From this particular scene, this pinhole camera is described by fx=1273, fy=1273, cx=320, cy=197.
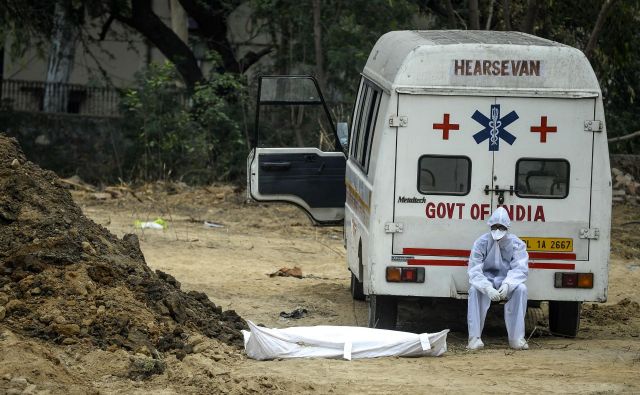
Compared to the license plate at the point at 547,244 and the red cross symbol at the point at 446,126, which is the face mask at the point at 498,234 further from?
the red cross symbol at the point at 446,126

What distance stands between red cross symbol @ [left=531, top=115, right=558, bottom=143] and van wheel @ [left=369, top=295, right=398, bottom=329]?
1818mm

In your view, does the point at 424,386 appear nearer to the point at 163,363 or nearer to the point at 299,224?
the point at 163,363

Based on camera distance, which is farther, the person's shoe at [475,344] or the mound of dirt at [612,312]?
the mound of dirt at [612,312]

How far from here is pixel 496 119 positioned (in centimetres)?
1022

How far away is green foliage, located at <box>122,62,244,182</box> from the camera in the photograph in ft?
76.7

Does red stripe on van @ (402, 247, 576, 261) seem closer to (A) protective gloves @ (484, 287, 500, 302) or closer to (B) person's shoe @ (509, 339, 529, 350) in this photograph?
(A) protective gloves @ (484, 287, 500, 302)

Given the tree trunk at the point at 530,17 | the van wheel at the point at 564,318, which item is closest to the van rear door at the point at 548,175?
the van wheel at the point at 564,318

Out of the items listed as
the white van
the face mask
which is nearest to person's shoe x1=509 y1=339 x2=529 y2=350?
the white van

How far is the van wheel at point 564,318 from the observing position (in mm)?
10906

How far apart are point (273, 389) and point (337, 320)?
3.78m

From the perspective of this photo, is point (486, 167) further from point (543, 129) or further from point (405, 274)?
point (405, 274)

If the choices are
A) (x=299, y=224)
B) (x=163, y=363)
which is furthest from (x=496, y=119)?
(x=299, y=224)

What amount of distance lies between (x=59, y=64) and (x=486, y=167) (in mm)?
24193

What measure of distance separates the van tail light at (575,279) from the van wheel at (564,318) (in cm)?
49
